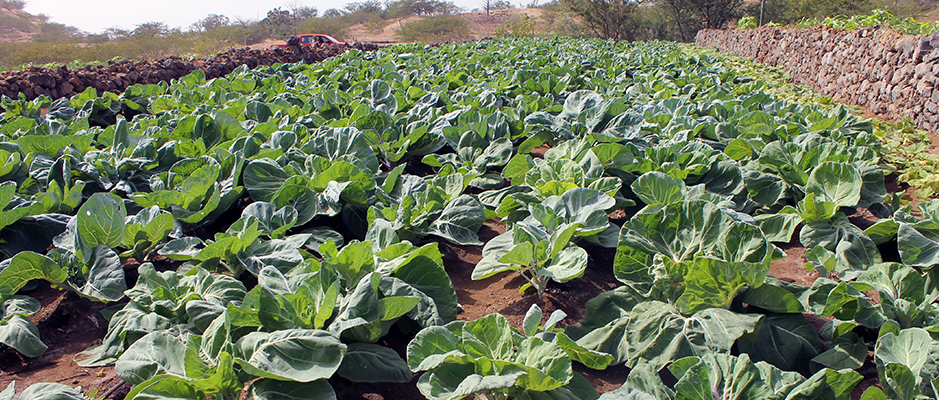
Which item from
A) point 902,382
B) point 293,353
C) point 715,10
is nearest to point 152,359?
point 293,353

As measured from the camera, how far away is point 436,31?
168 feet

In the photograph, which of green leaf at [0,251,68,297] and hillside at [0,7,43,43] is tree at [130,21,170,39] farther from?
green leaf at [0,251,68,297]

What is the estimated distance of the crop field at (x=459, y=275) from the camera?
151 centimetres

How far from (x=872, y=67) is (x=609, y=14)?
34143 mm

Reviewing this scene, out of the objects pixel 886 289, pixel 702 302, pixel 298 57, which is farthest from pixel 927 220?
pixel 298 57

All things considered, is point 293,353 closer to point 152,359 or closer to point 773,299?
point 152,359

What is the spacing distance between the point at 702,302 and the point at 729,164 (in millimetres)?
1585

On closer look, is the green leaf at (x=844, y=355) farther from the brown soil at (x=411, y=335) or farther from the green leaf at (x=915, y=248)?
the green leaf at (x=915, y=248)

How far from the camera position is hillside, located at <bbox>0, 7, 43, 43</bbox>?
48631 mm

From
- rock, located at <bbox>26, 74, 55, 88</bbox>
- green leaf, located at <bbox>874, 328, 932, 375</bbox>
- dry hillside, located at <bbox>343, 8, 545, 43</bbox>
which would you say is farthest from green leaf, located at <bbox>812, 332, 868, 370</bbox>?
dry hillside, located at <bbox>343, 8, 545, 43</bbox>

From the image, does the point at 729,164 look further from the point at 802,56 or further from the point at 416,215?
the point at 802,56

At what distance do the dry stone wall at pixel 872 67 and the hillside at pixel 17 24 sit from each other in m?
62.1

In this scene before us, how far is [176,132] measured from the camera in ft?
12.8

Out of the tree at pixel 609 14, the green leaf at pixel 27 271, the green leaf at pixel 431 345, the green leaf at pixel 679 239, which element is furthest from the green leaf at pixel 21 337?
the tree at pixel 609 14
